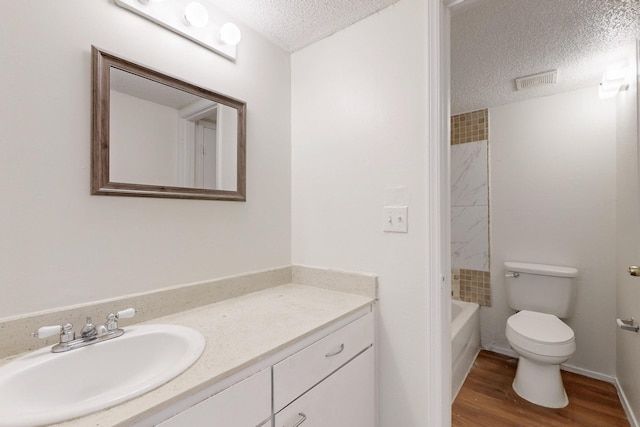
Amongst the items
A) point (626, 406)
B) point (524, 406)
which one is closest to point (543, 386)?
point (524, 406)

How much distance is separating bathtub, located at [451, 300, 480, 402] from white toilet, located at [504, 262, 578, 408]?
0.96ft

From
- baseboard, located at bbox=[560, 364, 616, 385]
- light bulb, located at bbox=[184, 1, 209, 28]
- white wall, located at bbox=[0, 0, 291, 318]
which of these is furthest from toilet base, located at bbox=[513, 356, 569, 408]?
light bulb, located at bbox=[184, 1, 209, 28]

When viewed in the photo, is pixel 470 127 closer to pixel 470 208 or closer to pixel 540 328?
pixel 470 208

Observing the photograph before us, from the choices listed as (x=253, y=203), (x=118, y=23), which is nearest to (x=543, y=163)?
(x=253, y=203)

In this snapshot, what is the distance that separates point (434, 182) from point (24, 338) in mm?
1453

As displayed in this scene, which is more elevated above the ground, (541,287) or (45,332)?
(45,332)

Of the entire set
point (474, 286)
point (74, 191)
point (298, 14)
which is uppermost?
point (298, 14)

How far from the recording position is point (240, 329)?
39.3 inches

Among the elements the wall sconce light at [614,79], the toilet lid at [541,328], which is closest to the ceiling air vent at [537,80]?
the wall sconce light at [614,79]

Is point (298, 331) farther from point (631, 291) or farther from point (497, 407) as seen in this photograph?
point (631, 291)

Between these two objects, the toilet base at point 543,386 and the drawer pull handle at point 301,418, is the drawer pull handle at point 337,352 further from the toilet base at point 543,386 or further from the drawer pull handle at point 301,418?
the toilet base at point 543,386

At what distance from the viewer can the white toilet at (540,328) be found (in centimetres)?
185

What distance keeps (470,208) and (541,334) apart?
1178 millimetres

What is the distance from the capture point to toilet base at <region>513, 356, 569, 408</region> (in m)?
1.87
